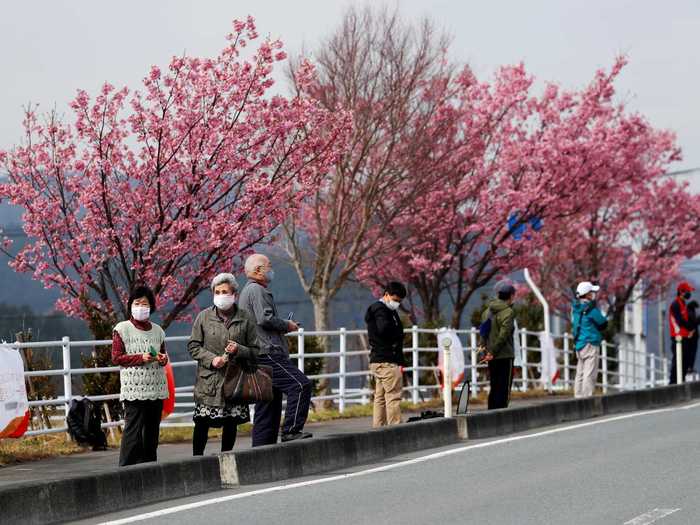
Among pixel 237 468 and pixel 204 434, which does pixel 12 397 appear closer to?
pixel 204 434

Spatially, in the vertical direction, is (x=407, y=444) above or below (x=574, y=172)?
below

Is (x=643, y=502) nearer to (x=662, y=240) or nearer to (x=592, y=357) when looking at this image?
(x=592, y=357)

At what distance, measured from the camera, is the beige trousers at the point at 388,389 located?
1499 centimetres

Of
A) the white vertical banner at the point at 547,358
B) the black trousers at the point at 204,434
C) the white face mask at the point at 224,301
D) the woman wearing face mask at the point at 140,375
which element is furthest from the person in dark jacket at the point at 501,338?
the white vertical banner at the point at 547,358

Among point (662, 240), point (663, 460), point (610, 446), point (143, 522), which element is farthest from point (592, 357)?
point (662, 240)

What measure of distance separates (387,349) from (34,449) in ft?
12.4

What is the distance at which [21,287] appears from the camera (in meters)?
39.4

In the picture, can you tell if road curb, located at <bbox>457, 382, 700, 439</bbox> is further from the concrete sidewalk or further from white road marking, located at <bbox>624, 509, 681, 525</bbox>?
white road marking, located at <bbox>624, 509, 681, 525</bbox>

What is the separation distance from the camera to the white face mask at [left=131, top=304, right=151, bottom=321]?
35.3 feet

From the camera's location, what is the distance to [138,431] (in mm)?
10844

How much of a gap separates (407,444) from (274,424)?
2419mm

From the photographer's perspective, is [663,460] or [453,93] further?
[453,93]

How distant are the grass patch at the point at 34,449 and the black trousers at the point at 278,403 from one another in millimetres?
2215

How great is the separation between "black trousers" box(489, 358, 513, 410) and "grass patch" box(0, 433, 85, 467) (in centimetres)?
541
